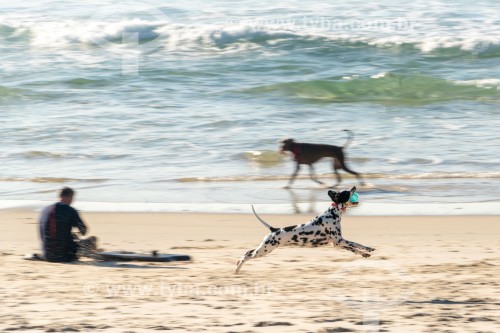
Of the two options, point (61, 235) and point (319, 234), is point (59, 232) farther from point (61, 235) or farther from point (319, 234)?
point (319, 234)

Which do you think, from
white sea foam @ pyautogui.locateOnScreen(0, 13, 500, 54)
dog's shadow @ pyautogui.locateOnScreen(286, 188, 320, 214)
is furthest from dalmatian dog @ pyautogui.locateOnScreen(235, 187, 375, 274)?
white sea foam @ pyautogui.locateOnScreen(0, 13, 500, 54)

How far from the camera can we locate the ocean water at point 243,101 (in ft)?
46.6

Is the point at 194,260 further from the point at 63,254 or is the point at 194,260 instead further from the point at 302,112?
the point at 302,112

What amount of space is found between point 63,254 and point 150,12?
92.4 feet

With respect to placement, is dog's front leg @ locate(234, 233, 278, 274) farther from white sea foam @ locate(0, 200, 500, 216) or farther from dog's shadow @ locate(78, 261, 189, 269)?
white sea foam @ locate(0, 200, 500, 216)

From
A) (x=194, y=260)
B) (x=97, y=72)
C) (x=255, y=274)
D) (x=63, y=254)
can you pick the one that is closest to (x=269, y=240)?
(x=255, y=274)

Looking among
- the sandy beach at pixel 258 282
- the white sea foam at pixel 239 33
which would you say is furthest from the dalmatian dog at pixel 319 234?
the white sea foam at pixel 239 33

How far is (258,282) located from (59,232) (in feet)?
6.63

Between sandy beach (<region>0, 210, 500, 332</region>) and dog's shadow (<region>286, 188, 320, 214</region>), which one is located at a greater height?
sandy beach (<region>0, 210, 500, 332</region>)

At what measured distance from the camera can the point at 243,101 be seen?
23.8 m

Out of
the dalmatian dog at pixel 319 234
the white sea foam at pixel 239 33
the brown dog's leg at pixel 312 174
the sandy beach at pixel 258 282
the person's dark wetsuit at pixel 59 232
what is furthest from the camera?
the white sea foam at pixel 239 33

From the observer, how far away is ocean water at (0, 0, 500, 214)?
1422cm

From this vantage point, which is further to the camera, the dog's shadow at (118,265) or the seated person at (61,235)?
the seated person at (61,235)

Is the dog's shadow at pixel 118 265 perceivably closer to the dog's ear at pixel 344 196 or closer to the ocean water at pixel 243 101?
the dog's ear at pixel 344 196
